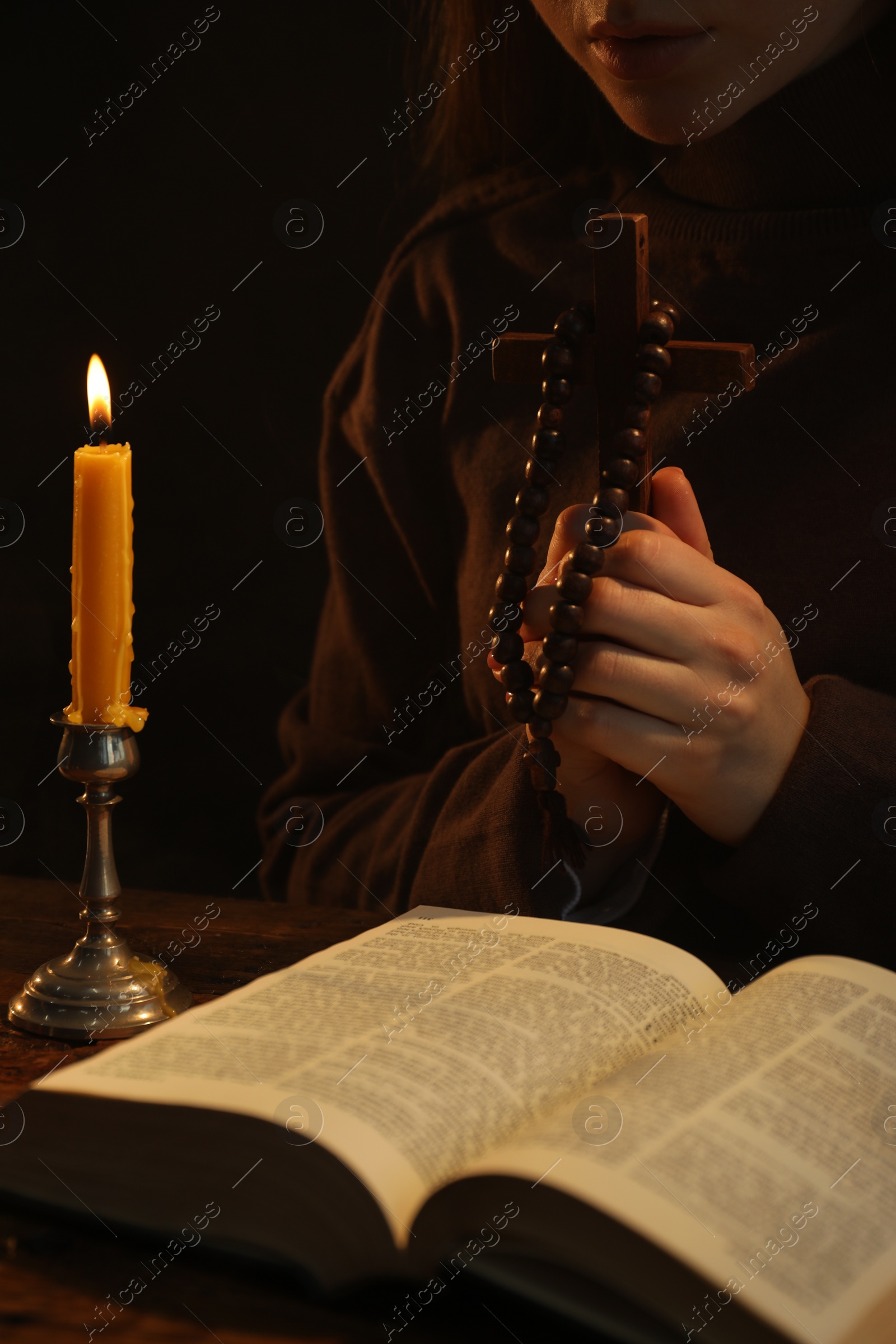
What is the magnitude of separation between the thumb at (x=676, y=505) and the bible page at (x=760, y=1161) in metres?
0.39

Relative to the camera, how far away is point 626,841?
3.50 ft

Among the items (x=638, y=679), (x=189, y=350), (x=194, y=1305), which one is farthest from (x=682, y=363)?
(x=189, y=350)

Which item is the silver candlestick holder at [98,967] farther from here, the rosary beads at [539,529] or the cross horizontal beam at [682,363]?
the cross horizontal beam at [682,363]

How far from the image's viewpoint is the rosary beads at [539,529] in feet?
2.84

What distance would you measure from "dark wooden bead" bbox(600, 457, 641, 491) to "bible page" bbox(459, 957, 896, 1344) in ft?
1.25

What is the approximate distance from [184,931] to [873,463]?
0.73m

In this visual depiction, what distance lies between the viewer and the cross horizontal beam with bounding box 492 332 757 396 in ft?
2.88

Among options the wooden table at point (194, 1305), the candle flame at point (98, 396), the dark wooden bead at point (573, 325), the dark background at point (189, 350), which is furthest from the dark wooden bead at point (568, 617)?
the dark background at point (189, 350)

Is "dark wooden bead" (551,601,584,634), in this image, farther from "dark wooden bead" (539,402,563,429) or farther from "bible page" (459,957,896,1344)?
"bible page" (459,957,896,1344)

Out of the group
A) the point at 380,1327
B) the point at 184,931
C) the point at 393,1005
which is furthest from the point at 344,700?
the point at 380,1327

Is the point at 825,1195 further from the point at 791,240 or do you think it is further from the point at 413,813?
the point at 791,240

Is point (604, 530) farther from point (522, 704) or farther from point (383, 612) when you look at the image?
point (383, 612)

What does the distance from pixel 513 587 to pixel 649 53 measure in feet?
1.49


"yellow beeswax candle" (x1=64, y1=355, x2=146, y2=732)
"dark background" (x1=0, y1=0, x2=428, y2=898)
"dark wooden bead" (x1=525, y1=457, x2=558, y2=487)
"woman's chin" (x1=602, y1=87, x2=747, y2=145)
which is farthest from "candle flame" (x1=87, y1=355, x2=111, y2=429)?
"dark background" (x1=0, y1=0, x2=428, y2=898)
